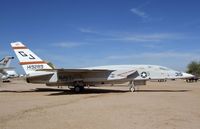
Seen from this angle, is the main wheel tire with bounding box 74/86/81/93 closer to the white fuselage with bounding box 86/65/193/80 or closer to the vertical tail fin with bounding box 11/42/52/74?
the vertical tail fin with bounding box 11/42/52/74

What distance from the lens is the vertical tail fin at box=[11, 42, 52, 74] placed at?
2780cm

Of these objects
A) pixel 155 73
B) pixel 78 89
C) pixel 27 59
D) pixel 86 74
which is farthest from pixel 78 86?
pixel 155 73

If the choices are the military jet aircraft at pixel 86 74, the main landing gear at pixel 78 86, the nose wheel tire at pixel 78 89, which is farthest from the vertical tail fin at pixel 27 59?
the nose wheel tire at pixel 78 89

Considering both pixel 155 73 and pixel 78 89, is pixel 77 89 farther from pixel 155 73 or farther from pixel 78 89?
pixel 155 73

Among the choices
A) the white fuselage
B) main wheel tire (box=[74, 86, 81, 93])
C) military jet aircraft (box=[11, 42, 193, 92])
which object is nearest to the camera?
the white fuselage

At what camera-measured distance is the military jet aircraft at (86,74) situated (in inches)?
1017

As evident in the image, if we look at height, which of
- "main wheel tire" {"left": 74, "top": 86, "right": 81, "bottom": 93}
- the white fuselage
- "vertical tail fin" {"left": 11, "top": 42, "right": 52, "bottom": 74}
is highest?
"vertical tail fin" {"left": 11, "top": 42, "right": 52, "bottom": 74}

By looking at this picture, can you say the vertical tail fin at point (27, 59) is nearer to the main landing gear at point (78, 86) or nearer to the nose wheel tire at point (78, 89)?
the main landing gear at point (78, 86)

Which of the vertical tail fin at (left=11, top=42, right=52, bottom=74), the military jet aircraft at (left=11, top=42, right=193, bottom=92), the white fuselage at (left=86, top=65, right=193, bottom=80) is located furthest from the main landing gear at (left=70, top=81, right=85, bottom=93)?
the white fuselage at (left=86, top=65, right=193, bottom=80)

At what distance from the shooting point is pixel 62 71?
26.0 m

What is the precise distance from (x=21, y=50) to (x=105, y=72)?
28.3 ft

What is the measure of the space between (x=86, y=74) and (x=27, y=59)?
599 centimetres

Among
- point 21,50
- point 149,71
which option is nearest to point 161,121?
point 149,71

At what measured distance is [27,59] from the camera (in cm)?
2800
